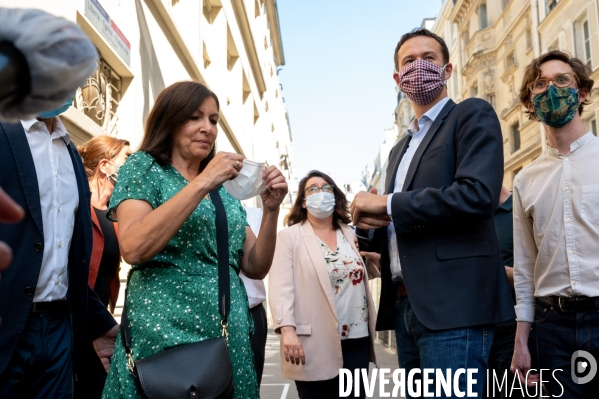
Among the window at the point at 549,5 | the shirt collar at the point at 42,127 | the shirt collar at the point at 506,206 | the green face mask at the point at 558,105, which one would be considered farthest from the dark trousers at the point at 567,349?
the window at the point at 549,5

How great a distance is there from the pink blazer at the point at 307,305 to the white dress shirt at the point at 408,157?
1653mm

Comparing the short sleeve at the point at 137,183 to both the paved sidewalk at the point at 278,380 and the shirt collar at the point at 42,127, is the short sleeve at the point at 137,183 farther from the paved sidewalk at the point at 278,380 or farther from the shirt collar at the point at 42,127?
the paved sidewalk at the point at 278,380

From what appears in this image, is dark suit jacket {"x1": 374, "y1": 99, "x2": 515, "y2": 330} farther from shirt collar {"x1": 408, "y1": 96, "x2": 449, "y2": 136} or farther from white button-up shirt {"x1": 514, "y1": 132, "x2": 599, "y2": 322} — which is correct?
white button-up shirt {"x1": 514, "y1": 132, "x2": 599, "y2": 322}

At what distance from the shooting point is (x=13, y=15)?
60 cm

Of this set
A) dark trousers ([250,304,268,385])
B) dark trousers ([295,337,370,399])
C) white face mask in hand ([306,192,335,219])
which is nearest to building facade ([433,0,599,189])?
white face mask in hand ([306,192,335,219])

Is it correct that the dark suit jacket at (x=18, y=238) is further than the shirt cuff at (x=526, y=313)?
No

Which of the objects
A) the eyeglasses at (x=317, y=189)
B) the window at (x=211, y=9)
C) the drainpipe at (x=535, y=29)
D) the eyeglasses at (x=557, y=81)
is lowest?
the eyeglasses at (x=317, y=189)

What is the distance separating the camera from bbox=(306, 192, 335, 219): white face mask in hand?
186 inches

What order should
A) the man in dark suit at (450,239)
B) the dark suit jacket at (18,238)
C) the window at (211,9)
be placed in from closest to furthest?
the dark suit jacket at (18,238), the man in dark suit at (450,239), the window at (211,9)

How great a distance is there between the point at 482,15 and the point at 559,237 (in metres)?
29.6

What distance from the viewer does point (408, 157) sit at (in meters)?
2.72

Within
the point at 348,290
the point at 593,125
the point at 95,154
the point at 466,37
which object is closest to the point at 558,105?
the point at 348,290

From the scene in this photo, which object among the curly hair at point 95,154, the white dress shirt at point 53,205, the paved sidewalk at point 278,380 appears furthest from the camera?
the paved sidewalk at point 278,380

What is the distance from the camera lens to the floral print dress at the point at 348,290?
Result: 422 cm
